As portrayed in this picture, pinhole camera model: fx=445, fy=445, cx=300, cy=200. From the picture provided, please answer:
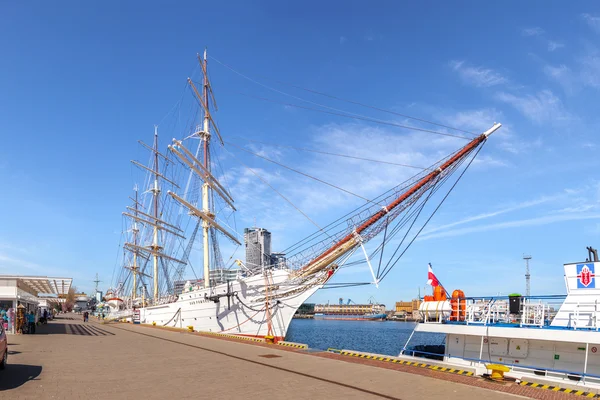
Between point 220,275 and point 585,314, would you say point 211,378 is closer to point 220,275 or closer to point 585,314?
point 585,314

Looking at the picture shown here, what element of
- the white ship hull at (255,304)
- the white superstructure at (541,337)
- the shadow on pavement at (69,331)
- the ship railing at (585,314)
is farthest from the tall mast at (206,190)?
the ship railing at (585,314)

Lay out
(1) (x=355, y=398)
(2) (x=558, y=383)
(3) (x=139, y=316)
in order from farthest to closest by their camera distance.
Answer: (3) (x=139, y=316) → (2) (x=558, y=383) → (1) (x=355, y=398)

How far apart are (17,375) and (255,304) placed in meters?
20.6

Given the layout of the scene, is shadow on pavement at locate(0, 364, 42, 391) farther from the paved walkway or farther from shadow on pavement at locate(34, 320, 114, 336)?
shadow on pavement at locate(34, 320, 114, 336)

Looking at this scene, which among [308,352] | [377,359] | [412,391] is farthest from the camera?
[308,352]

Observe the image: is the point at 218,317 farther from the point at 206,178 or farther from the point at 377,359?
the point at 377,359

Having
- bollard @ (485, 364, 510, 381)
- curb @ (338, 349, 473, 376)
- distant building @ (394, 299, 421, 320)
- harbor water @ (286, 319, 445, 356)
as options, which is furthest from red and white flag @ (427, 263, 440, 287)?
distant building @ (394, 299, 421, 320)

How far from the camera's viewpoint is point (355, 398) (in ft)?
33.2

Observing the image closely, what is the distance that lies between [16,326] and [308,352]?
22.5 m

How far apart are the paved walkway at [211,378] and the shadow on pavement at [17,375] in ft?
0.07

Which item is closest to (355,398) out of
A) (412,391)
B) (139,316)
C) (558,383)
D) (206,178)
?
(412,391)

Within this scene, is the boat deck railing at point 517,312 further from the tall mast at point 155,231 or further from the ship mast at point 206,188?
the tall mast at point 155,231

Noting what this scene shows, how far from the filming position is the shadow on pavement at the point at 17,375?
11.1 meters

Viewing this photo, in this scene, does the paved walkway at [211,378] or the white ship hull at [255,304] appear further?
the white ship hull at [255,304]
